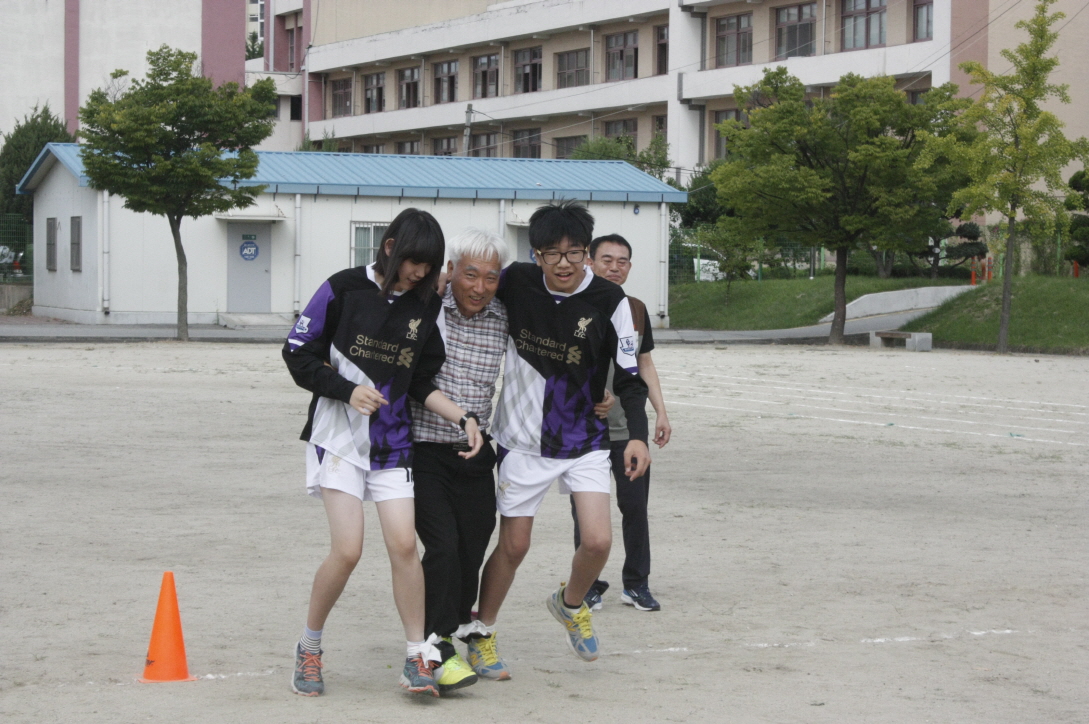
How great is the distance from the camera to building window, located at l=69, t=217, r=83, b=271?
3338 centimetres

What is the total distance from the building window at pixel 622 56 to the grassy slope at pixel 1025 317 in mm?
28130

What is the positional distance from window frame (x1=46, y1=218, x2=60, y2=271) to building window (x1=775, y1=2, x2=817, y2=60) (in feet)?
94.2

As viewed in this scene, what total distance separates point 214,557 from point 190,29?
47090 millimetres

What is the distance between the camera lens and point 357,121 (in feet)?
231

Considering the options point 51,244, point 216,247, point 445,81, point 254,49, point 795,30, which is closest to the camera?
point 216,247

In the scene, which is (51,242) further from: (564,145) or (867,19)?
(564,145)

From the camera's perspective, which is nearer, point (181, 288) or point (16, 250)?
point (181, 288)

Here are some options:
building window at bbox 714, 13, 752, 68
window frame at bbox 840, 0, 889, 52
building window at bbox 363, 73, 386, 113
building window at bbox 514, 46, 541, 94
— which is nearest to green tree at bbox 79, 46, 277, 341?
window frame at bbox 840, 0, 889, 52

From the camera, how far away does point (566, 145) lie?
6216 cm

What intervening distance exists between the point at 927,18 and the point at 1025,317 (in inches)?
836

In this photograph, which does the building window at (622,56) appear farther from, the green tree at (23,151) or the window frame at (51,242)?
the window frame at (51,242)

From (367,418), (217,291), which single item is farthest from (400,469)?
(217,291)

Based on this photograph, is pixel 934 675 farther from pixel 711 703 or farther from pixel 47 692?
pixel 47 692

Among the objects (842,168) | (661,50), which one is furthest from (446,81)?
(842,168)
